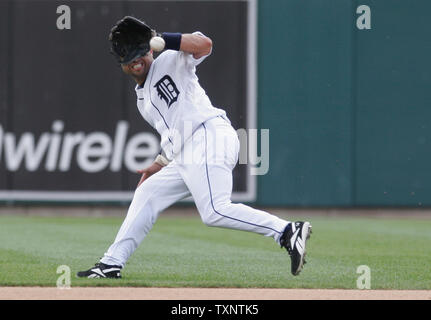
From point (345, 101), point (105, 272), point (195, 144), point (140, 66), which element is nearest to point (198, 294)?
point (105, 272)

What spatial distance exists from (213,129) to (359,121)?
717cm

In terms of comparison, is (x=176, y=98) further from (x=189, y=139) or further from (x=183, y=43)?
(x=183, y=43)

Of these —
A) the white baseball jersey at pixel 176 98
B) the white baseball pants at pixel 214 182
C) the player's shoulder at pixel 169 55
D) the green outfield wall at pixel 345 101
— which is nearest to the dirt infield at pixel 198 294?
the white baseball pants at pixel 214 182

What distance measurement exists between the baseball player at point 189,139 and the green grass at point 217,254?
402 millimetres

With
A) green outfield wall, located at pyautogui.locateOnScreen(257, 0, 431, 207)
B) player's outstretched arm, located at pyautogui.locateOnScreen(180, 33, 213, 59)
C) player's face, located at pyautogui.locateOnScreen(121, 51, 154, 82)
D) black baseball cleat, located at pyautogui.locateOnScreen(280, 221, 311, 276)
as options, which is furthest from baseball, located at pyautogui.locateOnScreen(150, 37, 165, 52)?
green outfield wall, located at pyautogui.locateOnScreen(257, 0, 431, 207)

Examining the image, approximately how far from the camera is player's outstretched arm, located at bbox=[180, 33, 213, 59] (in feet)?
18.7

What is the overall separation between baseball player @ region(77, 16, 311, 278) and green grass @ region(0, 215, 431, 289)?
402mm

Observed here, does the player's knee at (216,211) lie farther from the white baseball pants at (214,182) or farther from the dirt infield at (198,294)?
the dirt infield at (198,294)

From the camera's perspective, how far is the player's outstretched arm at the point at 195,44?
5703 millimetres

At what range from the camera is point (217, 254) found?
835 cm

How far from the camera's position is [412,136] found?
42.4ft

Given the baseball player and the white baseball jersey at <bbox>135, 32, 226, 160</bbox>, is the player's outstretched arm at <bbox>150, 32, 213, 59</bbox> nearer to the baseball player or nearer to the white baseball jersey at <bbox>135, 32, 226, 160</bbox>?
the baseball player

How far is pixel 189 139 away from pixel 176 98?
28cm

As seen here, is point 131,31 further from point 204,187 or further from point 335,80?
point 335,80
